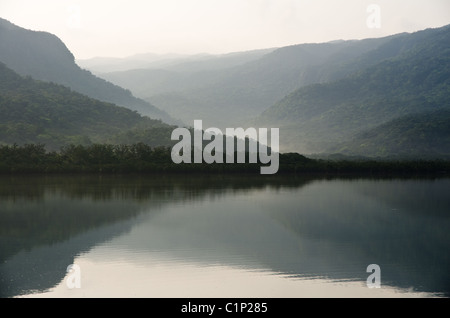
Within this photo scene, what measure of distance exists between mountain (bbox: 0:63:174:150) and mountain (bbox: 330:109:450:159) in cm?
5819

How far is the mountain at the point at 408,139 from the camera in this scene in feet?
518

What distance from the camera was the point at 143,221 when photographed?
81.3 ft

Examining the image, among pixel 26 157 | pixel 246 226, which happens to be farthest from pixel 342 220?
pixel 26 157

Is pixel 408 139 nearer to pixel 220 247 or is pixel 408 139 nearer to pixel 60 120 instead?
pixel 60 120

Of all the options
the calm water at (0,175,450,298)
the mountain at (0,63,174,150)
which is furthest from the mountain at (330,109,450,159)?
the calm water at (0,175,450,298)

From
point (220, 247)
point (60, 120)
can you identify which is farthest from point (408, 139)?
point (220, 247)

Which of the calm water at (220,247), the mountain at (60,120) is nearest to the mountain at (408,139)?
the mountain at (60,120)

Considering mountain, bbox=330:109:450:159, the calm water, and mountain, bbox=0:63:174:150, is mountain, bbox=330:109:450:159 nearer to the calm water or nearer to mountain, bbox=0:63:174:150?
mountain, bbox=0:63:174:150

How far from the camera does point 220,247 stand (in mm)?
19047

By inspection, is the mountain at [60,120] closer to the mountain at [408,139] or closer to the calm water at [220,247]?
the mountain at [408,139]

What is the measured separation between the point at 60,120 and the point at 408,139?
95.4m

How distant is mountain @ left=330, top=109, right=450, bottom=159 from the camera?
518 ft

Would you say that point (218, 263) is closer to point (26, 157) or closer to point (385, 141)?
point (26, 157)

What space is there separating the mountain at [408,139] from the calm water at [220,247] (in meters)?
129
